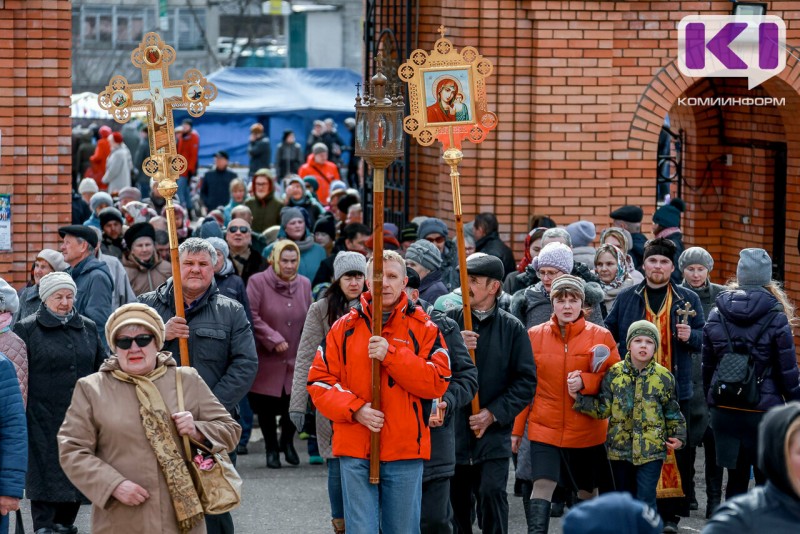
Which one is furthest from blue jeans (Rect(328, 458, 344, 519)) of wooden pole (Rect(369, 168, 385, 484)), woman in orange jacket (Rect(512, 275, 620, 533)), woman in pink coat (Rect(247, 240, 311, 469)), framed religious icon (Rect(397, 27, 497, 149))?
woman in pink coat (Rect(247, 240, 311, 469))

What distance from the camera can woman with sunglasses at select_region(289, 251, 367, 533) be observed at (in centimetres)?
822

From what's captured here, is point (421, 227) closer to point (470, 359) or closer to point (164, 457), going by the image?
point (470, 359)

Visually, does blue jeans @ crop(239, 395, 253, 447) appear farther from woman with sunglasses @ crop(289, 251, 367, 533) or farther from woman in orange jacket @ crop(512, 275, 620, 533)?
woman in orange jacket @ crop(512, 275, 620, 533)

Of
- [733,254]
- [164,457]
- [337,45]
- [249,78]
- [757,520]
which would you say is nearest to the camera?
[757,520]

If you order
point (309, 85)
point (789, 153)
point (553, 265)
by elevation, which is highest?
point (309, 85)

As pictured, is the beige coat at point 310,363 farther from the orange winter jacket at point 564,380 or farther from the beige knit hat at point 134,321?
the beige knit hat at point 134,321

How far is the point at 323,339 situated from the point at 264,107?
72.6ft

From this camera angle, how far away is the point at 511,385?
27.4 feet

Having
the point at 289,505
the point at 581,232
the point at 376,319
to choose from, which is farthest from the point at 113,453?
the point at 581,232

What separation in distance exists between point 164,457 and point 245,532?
3.24m

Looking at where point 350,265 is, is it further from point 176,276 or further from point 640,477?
point 640,477

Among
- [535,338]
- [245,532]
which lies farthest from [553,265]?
[245,532]

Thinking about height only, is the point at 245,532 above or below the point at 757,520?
below

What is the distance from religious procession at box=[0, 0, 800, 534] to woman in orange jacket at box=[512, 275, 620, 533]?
2cm
